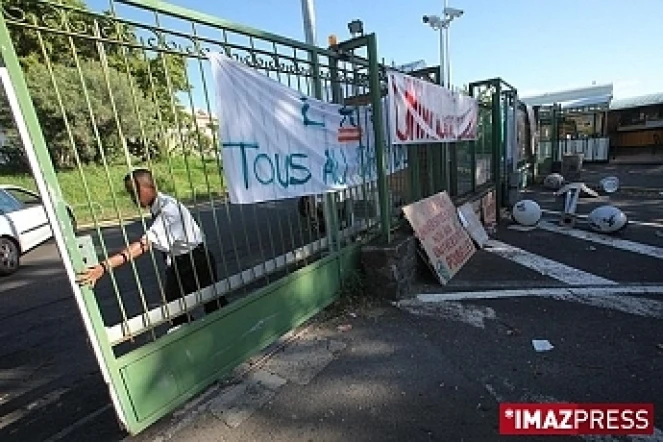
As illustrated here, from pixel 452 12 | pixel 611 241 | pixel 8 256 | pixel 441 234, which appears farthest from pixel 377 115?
pixel 452 12

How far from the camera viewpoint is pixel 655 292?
13.6 feet

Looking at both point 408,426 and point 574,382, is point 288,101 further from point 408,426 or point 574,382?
point 574,382

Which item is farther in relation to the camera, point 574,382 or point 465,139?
point 465,139

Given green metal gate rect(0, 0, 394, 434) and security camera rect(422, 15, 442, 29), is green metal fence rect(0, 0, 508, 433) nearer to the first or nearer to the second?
green metal gate rect(0, 0, 394, 434)

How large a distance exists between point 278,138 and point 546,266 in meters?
4.15

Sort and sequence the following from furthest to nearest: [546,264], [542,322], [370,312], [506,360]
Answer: [546,264]
[370,312]
[542,322]
[506,360]

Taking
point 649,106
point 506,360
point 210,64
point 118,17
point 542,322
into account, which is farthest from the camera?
point 649,106

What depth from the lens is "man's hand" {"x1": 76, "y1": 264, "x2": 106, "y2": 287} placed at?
2.11 metres

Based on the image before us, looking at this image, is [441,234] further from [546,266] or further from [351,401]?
[351,401]

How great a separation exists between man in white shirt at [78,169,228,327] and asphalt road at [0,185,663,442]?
0.26m

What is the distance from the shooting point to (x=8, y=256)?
7105mm

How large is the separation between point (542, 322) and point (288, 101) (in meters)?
3.10

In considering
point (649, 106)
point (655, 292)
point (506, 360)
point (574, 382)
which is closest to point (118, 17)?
point (506, 360)

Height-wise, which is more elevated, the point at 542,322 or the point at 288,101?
the point at 288,101
